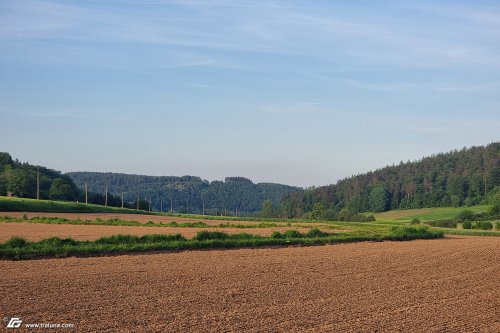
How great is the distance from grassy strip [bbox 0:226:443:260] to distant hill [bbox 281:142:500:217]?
8588 cm

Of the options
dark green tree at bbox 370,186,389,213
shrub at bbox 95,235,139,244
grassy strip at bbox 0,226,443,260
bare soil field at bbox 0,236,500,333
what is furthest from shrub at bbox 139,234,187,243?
dark green tree at bbox 370,186,389,213

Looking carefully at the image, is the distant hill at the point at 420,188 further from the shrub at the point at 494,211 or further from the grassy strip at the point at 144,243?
the grassy strip at the point at 144,243

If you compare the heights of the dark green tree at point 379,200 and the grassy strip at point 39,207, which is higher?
the dark green tree at point 379,200

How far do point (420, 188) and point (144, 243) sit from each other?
464ft

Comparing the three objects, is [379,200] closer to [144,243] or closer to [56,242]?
[144,243]

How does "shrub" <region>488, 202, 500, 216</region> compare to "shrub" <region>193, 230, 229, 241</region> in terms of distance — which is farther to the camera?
"shrub" <region>488, 202, 500, 216</region>

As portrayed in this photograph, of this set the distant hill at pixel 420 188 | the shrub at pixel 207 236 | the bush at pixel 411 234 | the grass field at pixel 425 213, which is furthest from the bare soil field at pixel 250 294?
the distant hill at pixel 420 188

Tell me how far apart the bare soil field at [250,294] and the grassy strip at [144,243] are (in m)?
2.13

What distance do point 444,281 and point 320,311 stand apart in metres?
9.82

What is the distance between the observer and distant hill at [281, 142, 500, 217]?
154 meters

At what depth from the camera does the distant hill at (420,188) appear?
154 metres

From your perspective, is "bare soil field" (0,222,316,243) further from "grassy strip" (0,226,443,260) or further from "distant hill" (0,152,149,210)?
"distant hill" (0,152,149,210)

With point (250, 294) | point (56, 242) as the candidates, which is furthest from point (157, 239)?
point (250, 294)

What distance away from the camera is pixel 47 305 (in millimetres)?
16141
